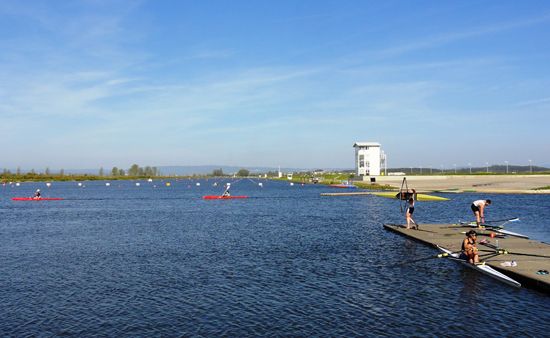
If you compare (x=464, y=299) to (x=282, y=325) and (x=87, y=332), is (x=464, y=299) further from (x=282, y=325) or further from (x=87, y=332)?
(x=87, y=332)

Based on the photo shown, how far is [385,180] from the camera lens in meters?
185

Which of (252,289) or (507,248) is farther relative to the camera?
(507,248)

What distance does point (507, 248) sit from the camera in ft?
113

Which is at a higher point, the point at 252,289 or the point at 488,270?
the point at 488,270

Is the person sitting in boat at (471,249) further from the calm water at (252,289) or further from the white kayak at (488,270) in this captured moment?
the calm water at (252,289)

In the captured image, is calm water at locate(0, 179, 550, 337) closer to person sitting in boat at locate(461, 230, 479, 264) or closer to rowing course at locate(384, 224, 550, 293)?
rowing course at locate(384, 224, 550, 293)

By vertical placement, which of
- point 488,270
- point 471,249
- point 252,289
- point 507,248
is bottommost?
point 252,289

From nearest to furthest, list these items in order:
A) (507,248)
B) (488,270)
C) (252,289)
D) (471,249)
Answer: (252,289)
(488,270)
(471,249)
(507,248)

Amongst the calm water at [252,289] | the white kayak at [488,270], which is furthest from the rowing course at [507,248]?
the calm water at [252,289]

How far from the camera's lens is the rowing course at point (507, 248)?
83.9 ft

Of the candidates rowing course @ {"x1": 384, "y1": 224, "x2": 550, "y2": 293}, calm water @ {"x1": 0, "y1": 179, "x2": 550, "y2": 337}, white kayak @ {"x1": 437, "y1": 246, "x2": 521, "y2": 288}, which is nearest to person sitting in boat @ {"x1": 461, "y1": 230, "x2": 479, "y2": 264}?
white kayak @ {"x1": 437, "y1": 246, "x2": 521, "y2": 288}

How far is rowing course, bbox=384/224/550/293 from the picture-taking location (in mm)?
25581

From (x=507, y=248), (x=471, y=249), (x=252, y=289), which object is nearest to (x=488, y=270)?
(x=471, y=249)

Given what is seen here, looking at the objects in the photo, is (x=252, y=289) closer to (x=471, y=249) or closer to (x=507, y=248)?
(x=471, y=249)
